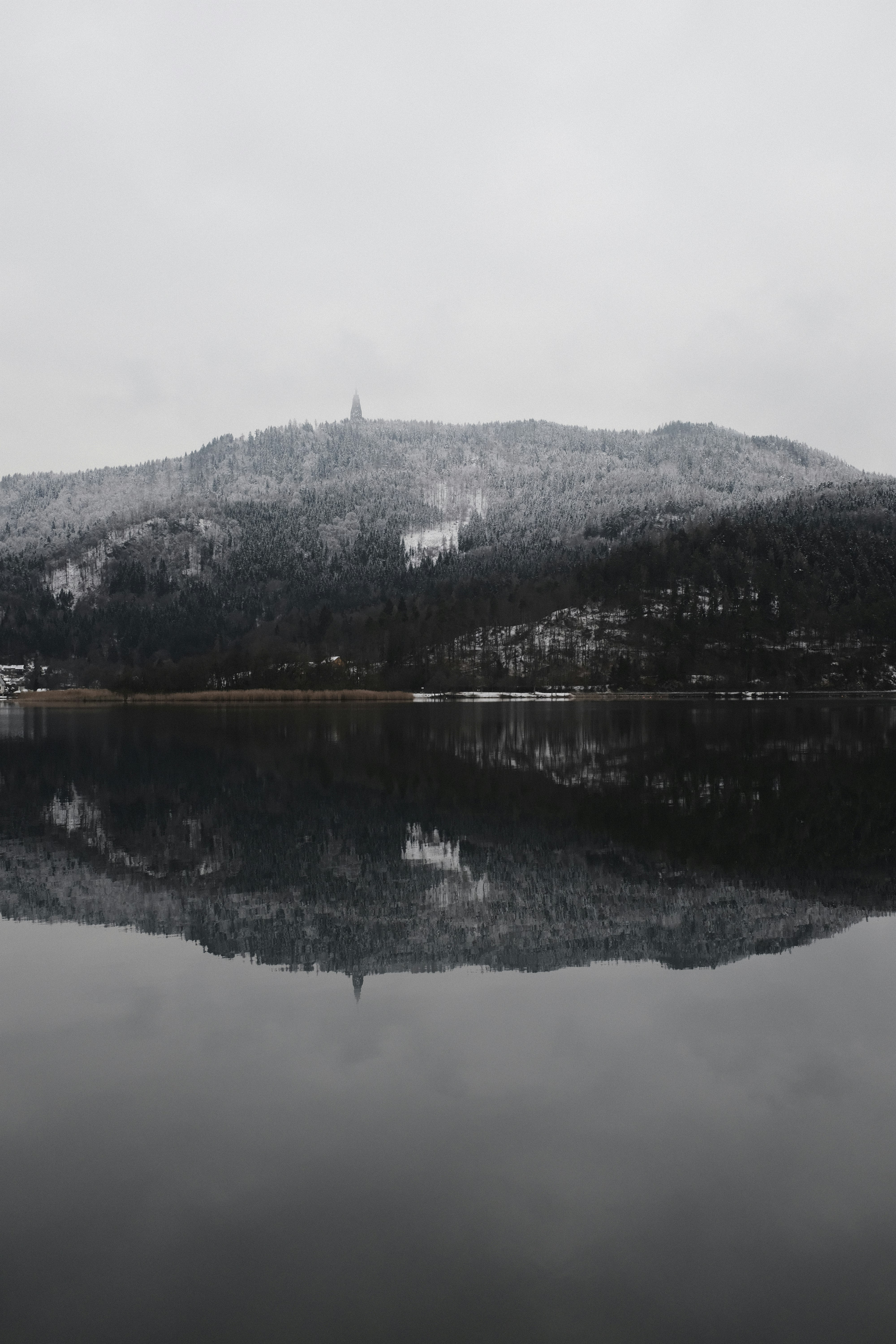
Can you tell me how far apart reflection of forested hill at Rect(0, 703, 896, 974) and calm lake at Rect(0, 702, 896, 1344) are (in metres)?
0.15

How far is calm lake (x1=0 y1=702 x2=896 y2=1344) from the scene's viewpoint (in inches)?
247

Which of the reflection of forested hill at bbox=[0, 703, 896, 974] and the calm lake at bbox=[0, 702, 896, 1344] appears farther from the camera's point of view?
the reflection of forested hill at bbox=[0, 703, 896, 974]

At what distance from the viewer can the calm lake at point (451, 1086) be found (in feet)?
20.6

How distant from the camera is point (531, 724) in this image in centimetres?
8738

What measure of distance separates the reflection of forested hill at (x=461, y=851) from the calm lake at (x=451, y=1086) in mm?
149

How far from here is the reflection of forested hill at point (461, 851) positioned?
15.7 m

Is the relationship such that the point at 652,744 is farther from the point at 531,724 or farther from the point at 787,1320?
the point at 787,1320

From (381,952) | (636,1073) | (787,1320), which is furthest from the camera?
(381,952)

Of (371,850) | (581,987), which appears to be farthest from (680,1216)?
(371,850)

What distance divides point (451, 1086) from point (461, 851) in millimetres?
12926

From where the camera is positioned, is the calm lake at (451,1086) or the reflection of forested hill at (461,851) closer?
the calm lake at (451,1086)

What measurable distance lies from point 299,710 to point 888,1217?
151 m

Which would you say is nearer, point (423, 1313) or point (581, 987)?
point (423, 1313)

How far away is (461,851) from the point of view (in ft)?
73.8
